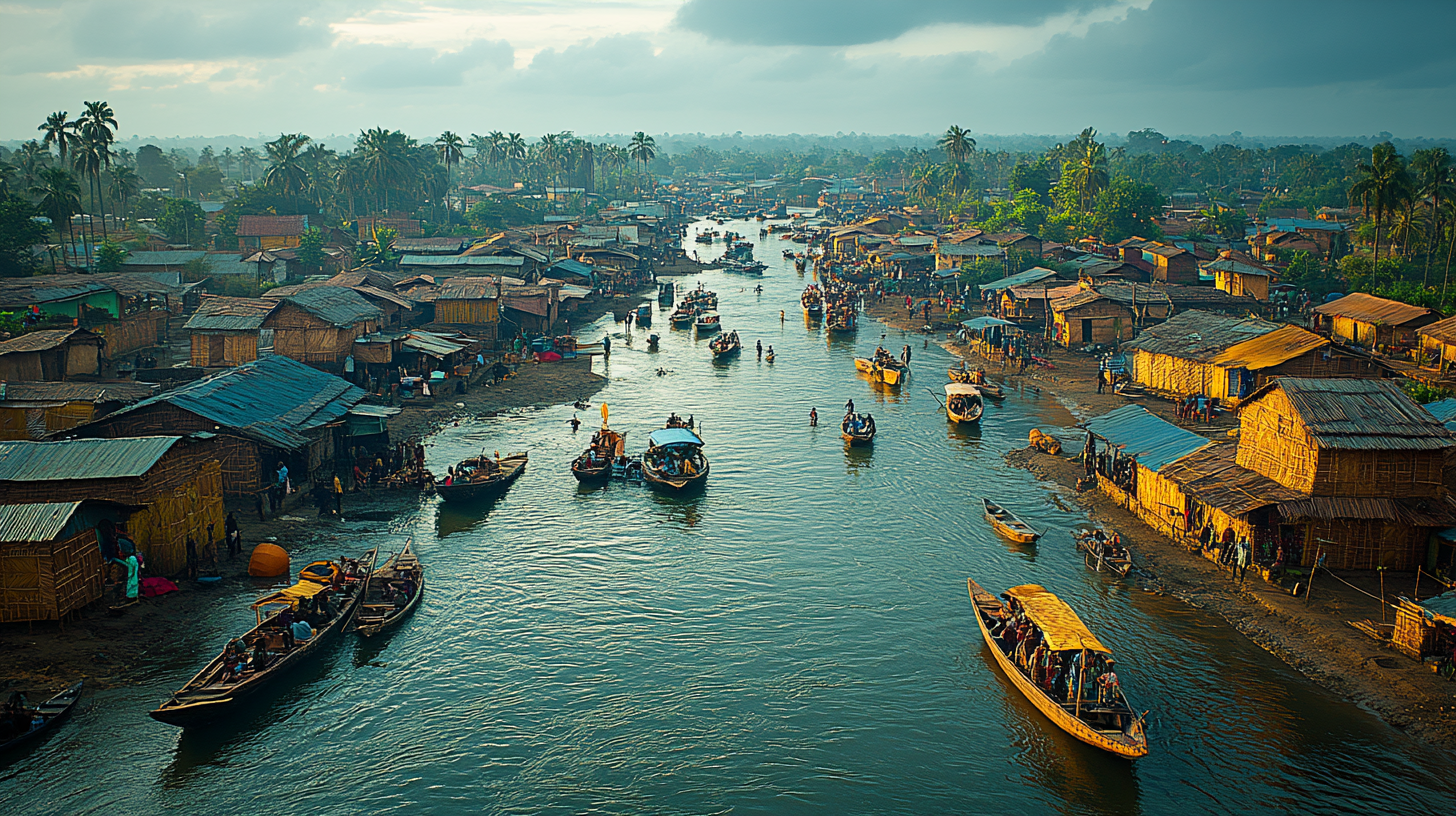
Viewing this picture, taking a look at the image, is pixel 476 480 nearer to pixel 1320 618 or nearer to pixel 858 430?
pixel 858 430

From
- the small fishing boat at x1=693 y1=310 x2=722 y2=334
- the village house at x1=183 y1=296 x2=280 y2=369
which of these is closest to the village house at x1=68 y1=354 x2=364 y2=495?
the village house at x1=183 y1=296 x2=280 y2=369

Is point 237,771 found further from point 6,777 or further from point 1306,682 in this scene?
point 1306,682

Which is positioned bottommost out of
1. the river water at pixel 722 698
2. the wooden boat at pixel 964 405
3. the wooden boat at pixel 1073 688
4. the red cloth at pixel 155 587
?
the river water at pixel 722 698

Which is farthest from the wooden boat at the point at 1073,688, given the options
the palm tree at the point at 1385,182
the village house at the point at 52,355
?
the palm tree at the point at 1385,182

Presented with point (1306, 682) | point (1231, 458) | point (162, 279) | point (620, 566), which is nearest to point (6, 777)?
point (620, 566)

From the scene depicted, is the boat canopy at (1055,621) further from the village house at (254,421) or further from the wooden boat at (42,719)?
the village house at (254,421)

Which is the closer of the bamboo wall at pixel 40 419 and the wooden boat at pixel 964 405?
the bamboo wall at pixel 40 419
